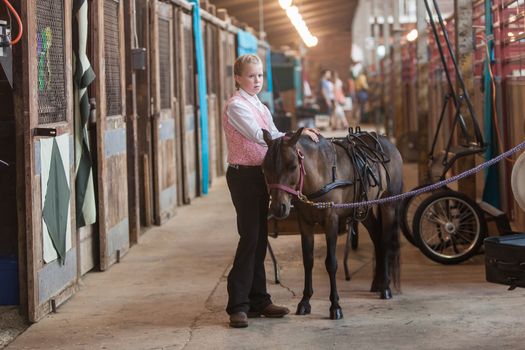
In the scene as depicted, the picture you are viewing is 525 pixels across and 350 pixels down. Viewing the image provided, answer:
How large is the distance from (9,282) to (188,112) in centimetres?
733

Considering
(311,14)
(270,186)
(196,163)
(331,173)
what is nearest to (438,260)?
(331,173)

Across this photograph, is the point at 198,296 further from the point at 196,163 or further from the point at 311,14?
the point at 311,14

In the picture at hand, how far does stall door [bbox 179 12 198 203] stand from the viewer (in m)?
13.1

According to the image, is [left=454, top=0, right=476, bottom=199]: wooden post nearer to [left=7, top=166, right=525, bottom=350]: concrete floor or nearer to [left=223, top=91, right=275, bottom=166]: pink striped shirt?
[left=7, top=166, right=525, bottom=350]: concrete floor

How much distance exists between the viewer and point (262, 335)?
6.08 m

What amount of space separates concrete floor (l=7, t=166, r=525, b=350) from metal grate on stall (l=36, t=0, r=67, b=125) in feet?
4.40

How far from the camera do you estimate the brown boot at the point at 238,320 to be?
6.27 m

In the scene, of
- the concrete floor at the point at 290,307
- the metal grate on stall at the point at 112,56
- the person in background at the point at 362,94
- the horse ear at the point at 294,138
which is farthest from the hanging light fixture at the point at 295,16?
the horse ear at the point at 294,138

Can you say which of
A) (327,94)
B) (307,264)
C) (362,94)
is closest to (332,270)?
(307,264)

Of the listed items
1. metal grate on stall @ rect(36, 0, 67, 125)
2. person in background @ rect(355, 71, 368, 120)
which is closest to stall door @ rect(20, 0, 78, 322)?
metal grate on stall @ rect(36, 0, 67, 125)

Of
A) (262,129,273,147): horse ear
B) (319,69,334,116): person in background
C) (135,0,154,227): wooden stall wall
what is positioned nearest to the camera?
(262,129,273,147): horse ear

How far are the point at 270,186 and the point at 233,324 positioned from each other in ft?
2.89

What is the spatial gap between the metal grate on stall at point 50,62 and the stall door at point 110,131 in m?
1.00

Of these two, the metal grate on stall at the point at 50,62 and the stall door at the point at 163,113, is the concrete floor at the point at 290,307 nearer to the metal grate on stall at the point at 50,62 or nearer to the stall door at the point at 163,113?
the metal grate on stall at the point at 50,62
